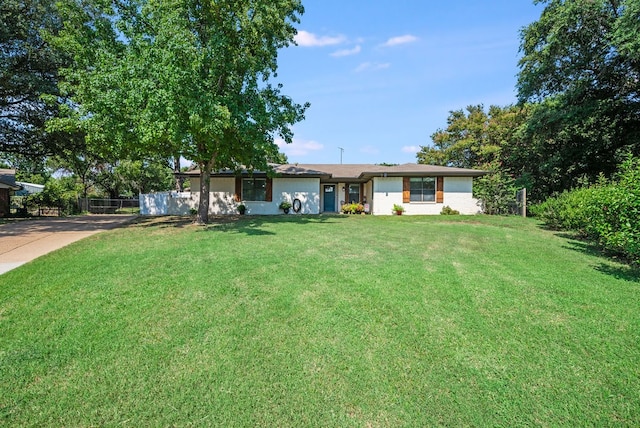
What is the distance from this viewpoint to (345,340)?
3.46m

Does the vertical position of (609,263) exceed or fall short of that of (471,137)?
it falls short

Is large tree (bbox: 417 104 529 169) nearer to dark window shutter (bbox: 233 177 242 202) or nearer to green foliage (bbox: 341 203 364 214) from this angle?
green foliage (bbox: 341 203 364 214)

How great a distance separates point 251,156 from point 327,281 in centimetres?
822

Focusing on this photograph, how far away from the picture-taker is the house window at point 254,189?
17781mm

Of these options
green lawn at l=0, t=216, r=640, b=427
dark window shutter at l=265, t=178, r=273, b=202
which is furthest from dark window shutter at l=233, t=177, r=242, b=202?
green lawn at l=0, t=216, r=640, b=427

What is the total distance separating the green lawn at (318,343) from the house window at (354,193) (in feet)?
48.0

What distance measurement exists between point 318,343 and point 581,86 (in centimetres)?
1709

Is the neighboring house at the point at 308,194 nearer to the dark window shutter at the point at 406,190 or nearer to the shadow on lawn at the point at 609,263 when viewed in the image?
the dark window shutter at the point at 406,190

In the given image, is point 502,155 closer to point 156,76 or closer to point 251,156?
point 251,156

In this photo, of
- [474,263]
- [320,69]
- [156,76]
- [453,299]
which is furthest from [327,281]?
[320,69]

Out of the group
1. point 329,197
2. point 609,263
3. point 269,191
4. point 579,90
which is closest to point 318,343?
point 609,263

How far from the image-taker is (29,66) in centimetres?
1246

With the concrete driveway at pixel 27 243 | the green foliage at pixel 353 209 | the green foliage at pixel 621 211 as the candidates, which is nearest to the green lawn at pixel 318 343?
the green foliage at pixel 621 211

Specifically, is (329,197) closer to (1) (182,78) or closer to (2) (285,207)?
(2) (285,207)
